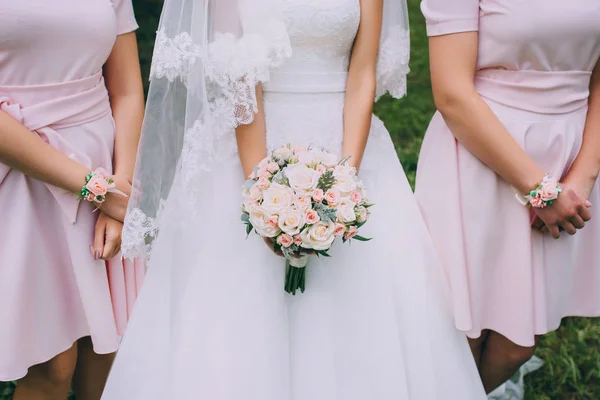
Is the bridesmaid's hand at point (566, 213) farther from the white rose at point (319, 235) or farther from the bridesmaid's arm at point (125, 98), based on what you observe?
the bridesmaid's arm at point (125, 98)

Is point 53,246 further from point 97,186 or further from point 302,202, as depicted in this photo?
point 302,202

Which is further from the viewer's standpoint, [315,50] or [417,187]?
[417,187]

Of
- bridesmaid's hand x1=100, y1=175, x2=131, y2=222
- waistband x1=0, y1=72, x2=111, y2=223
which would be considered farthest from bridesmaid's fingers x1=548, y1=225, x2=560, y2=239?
waistband x1=0, y1=72, x2=111, y2=223

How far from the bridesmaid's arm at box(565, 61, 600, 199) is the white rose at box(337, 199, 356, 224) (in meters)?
0.96

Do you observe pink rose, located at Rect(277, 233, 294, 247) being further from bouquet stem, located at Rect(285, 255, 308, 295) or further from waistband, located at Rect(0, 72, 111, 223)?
waistband, located at Rect(0, 72, 111, 223)

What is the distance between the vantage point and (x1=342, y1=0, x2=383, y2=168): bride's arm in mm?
2588

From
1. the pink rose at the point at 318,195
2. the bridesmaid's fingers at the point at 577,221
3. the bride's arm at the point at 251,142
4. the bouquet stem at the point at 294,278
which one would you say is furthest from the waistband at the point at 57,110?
the bridesmaid's fingers at the point at 577,221

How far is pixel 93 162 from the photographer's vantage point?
264cm

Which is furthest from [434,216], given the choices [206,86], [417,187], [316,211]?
[206,86]

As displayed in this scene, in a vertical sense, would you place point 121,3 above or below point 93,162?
above

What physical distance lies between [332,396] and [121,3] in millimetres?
1645

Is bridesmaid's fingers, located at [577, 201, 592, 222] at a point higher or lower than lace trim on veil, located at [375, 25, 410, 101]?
lower

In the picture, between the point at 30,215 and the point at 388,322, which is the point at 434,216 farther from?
the point at 30,215

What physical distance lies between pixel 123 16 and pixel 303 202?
110cm
